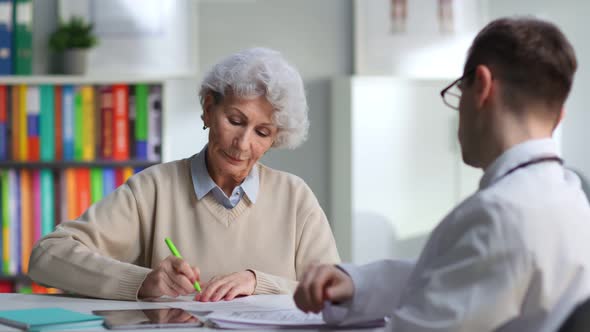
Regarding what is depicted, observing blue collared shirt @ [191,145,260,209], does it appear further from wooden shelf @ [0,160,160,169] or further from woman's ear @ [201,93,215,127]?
wooden shelf @ [0,160,160,169]

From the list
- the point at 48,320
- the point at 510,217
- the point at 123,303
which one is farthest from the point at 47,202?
the point at 510,217

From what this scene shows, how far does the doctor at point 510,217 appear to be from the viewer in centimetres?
103

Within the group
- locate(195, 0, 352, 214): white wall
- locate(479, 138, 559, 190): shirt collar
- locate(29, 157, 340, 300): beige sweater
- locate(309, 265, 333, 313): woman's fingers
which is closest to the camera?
locate(479, 138, 559, 190): shirt collar

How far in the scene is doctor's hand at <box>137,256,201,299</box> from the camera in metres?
1.72

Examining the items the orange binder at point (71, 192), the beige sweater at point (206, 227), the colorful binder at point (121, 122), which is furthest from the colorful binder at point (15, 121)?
the beige sweater at point (206, 227)

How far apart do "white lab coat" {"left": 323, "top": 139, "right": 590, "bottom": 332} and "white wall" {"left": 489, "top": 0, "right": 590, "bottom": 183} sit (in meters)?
3.32

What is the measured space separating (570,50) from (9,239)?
119 inches

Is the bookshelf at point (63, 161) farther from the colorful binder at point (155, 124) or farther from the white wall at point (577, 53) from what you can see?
the white wall at point (577, 53)

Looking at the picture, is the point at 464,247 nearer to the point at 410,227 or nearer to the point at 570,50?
the point at 570,50

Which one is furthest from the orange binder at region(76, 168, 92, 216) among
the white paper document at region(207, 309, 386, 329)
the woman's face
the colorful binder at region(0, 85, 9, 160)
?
the white paper document at region(207, 309, 386, 329)

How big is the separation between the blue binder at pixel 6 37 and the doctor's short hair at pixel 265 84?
1.87 metres

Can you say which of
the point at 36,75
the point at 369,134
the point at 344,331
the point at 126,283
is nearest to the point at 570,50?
the point at 344,331

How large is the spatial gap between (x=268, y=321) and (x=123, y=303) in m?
0.45

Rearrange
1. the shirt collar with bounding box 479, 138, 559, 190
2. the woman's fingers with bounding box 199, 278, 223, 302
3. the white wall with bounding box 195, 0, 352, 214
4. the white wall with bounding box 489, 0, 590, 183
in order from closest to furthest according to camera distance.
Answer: the shirt collar with bounding box 479, 138, 559, 190 → the woman's fingers with bounding box 199, 278, 223, 302 → the white wall with bounding box 195, 0, 352, 214 → the white wall with bounding box 489, 0, 590, 183
